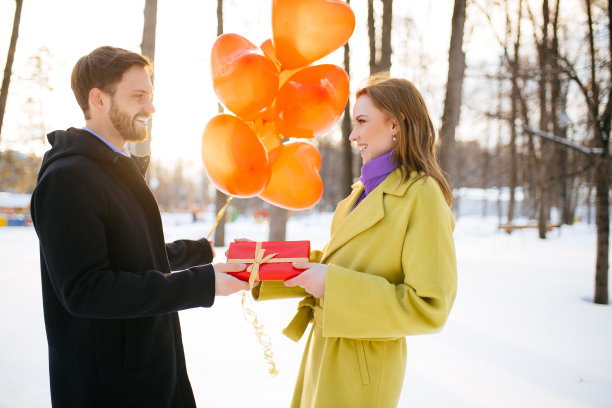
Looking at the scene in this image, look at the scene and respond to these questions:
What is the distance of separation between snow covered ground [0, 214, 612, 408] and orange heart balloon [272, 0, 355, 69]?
104 inches

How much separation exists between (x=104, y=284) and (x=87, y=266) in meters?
0.09

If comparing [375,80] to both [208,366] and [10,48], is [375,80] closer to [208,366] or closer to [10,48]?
[208,366]

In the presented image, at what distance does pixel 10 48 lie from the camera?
287 inches

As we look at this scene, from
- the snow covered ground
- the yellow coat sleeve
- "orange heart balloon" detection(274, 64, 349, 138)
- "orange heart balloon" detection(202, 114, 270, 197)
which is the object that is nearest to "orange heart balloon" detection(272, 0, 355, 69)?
"orange heart balloon" detection(274, 64, 349, 138)

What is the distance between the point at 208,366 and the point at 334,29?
A: 124 inches

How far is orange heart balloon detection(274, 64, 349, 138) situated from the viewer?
7.83 feet

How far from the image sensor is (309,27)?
7.56 feet

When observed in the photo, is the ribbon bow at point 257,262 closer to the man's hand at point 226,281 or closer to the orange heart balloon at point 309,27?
the man's hand at point 226,281

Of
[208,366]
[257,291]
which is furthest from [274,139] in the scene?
[208,366]

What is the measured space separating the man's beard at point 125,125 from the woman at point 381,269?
95 cm

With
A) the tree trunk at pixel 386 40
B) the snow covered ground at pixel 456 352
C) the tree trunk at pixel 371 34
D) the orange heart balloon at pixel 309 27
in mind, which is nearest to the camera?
the orange heart balloon at pixel 309 27

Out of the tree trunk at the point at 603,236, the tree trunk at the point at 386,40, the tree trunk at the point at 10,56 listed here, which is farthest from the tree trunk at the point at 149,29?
the tree trunk at the point at 603,236

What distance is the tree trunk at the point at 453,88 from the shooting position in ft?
19.9

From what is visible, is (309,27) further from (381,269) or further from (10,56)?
(10,56)
